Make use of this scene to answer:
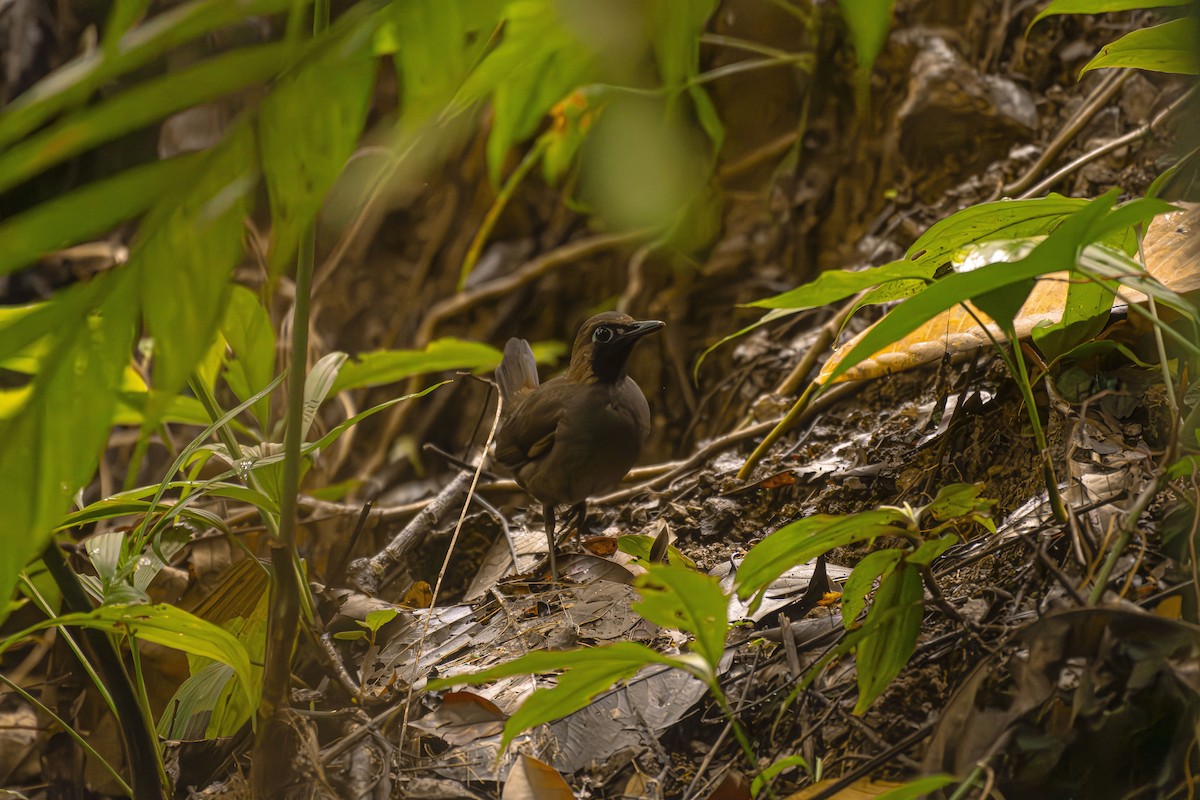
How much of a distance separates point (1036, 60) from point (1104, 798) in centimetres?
322

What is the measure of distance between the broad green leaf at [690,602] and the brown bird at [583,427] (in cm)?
138

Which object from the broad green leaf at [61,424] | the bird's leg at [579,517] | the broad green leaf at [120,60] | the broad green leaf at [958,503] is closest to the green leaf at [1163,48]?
the broad green leaf at [958,503]

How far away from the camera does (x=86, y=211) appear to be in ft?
3.19

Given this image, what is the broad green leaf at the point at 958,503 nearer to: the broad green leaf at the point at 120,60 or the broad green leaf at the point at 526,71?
the broad green leaf at the point at 526,71

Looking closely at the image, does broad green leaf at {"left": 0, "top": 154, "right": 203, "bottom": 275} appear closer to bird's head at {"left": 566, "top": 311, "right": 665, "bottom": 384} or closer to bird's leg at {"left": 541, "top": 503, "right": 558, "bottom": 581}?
bird's leg at {"left": 541, "top": 503, "right": 558, "bottom": 581}

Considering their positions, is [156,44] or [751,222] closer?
[156,44]

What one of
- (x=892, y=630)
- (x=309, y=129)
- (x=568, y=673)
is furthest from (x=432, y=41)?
(x=892, y=630)

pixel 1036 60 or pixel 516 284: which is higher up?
pixel 1036 60

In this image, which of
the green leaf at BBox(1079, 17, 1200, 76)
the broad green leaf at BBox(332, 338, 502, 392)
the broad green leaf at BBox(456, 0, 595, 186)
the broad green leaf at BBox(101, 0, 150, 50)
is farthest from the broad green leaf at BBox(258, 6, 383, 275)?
the broad green leaf at BBox(332, 338, 502, 392)

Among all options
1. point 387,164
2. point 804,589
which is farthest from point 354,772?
point 387,164

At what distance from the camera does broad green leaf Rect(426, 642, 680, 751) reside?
1118 mm

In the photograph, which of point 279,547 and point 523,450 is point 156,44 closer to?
point 279,547

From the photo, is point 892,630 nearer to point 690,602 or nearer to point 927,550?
point 927,550

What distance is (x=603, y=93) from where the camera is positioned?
11.7 feet
